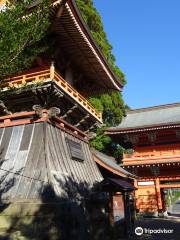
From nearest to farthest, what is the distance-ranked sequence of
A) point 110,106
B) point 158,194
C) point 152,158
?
point 158,194 → point 152,158 → point 110,106

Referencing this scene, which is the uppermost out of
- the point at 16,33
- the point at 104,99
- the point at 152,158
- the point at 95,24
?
the point at 95,24

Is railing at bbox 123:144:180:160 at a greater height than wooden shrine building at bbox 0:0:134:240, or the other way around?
railing at bbox 123:144:180:160

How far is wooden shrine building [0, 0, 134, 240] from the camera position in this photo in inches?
388

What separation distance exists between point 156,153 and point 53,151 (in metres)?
17.8

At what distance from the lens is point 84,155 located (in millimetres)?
15234

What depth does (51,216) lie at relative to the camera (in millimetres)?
9555

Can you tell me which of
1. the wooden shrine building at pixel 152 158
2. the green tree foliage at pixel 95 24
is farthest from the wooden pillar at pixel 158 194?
the green tree foliage at pixel 95 24

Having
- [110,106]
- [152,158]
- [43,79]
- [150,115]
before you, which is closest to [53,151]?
[43,79]

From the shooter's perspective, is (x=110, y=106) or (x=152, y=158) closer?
(x=152, y=158)

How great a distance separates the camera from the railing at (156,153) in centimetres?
2712

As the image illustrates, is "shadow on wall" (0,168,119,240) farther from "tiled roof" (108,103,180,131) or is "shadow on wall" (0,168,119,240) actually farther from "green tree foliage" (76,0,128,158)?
"tiled roof" (108,103,180,131)

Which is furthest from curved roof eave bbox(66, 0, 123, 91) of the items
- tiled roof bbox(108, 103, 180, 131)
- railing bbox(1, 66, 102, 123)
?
tiled roof bbox(108, 103, 180, 131)

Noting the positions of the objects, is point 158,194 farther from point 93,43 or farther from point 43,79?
point 43,79

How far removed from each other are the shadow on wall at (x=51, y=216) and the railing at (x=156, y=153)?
16314mm
